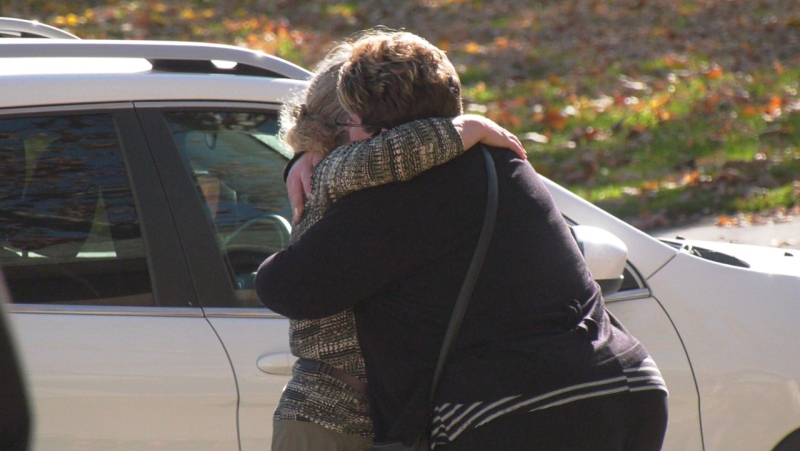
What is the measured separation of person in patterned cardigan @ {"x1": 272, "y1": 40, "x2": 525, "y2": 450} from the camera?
2064 mm

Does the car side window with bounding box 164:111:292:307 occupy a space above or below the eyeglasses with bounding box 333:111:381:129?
below

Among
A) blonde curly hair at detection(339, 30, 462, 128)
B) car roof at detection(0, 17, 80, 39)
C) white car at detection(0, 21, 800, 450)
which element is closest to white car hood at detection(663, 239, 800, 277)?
white car at detection(0, 21, 800, 450)

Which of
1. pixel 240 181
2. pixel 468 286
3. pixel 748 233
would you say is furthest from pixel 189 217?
pixel 748 233

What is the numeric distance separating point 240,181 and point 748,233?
5633mm

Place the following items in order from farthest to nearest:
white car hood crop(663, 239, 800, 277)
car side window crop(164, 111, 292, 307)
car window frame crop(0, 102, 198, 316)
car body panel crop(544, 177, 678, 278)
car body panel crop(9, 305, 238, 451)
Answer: white car hood crop(663, 239, 800, 277) → car body panel crop(544, 177, 678, 278) → car side window crop(164, 111, 292, 307) → car window frame crop(0, 102, 198, 316) → car body panel crop(9, 305, 238, 451)

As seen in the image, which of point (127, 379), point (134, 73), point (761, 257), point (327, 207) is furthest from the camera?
point (761, 257)

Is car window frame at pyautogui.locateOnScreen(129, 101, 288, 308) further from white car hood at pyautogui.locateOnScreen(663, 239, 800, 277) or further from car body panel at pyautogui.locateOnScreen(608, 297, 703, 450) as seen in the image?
white car hood at pyautogui.locateOnScreen(663, 239, 800, 277)

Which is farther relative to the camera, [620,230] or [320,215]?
[620,230]

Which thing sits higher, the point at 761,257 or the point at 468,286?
the point at 468,286

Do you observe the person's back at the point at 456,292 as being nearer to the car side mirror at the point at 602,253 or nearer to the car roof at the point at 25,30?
the car side mirror at the point at 602,253

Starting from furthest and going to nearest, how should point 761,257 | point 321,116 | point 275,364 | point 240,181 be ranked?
point 761,257
point 240,181
point 275,364
point 321,116

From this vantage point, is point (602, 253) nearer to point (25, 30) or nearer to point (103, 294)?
point (103, 294)

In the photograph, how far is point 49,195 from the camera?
2.68 meters

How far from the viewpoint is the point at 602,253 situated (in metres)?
2.73
